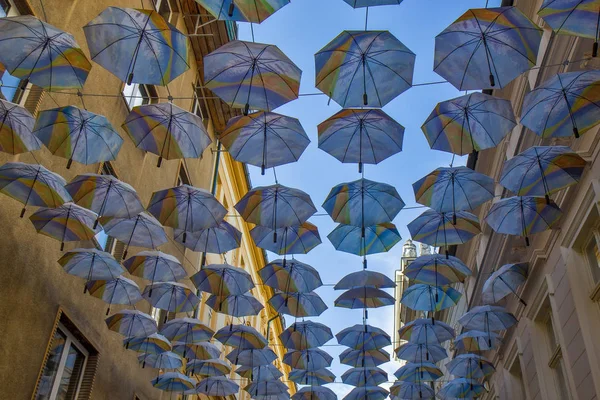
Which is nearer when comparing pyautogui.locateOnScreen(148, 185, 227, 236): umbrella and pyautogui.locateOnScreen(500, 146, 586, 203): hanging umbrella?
pyautogui.locateOnScreen(500, 146, 586, 203): hanging umbrella

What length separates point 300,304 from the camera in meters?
17.0

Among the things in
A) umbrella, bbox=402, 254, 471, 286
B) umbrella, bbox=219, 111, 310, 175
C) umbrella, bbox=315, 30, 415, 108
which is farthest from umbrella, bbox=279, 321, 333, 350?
umbrella, bbox=315, 30, 415, 108

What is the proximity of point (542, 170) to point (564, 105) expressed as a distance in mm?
1630

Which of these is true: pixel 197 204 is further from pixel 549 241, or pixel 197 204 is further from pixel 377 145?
pixel 549 241

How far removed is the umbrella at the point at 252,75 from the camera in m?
9.76

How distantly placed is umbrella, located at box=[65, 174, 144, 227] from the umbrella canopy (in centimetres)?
905

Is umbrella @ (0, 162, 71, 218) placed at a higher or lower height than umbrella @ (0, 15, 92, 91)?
lower

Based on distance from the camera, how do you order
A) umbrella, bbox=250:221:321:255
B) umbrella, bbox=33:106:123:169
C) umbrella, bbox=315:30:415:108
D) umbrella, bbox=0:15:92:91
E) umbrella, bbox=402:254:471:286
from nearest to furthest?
umbrella, bbox=0:15:92:91 → umbrella, bbox=315:30:415:108 → umbrella, bbox=33:106:123:169 → umbrella, bbox=250:221:321:255 → umbrella, bbox=402:254:471:286

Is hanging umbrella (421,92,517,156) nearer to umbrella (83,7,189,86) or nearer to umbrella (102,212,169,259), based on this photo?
umbrella (83,7,189,86)

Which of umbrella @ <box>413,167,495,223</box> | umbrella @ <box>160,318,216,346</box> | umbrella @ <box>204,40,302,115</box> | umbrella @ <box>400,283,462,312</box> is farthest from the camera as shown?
umbrella @ <box>400,283,462,312</box>

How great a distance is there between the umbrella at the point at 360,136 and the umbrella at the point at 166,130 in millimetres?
2391

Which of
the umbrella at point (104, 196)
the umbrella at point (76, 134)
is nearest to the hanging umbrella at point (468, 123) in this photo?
the umbrella at point (76, 134)

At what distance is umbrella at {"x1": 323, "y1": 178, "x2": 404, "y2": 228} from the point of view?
12.1 m

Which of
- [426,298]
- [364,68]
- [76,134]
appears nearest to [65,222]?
[76,134]
